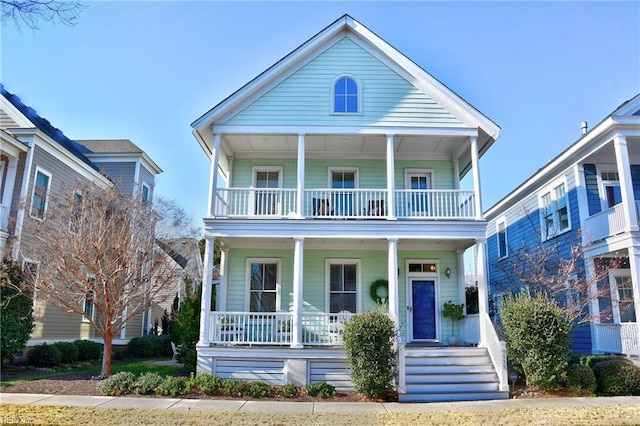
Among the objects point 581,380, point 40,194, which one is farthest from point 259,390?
point 40,194

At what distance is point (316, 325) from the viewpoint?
41.1 feet

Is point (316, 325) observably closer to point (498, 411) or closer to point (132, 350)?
point (498, 411)

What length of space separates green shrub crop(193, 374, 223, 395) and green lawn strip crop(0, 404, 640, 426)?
1822mm

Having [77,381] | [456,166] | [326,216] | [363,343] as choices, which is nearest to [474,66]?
[456,166]

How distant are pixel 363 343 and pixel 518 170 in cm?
2047

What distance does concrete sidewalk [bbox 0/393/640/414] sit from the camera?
880 centimetres

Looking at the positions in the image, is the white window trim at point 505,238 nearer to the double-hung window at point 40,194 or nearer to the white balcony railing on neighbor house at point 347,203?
the white balcony railing on neighbor house at point 347,203

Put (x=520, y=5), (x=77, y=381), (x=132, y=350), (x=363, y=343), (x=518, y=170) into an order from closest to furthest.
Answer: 1. (x=363, y=343)
2. (x=77, y=381)
3. (x=520, y=5)
4. (x=132, y=350)
5. (x=518, y=170)

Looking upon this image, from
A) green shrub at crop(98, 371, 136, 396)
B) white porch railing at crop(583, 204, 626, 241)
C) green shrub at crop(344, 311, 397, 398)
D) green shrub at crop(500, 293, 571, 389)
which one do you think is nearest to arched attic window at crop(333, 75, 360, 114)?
green shrub at crop(344, 311, 397, 398)

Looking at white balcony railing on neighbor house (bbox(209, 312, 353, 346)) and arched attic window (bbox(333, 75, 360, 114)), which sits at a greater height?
arched attic window (bbox(333, 75, 360, 114))

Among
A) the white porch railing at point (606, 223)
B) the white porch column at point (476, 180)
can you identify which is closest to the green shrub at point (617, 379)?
the white porch railing at point (606, 223)

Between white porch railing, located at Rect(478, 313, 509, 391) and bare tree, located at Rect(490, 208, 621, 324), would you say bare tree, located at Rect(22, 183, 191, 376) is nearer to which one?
white porch railing, located at Rect(478, 313, 509, 391)

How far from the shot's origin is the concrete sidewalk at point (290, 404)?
880cm

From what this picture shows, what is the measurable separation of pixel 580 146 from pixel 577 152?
422 mm
